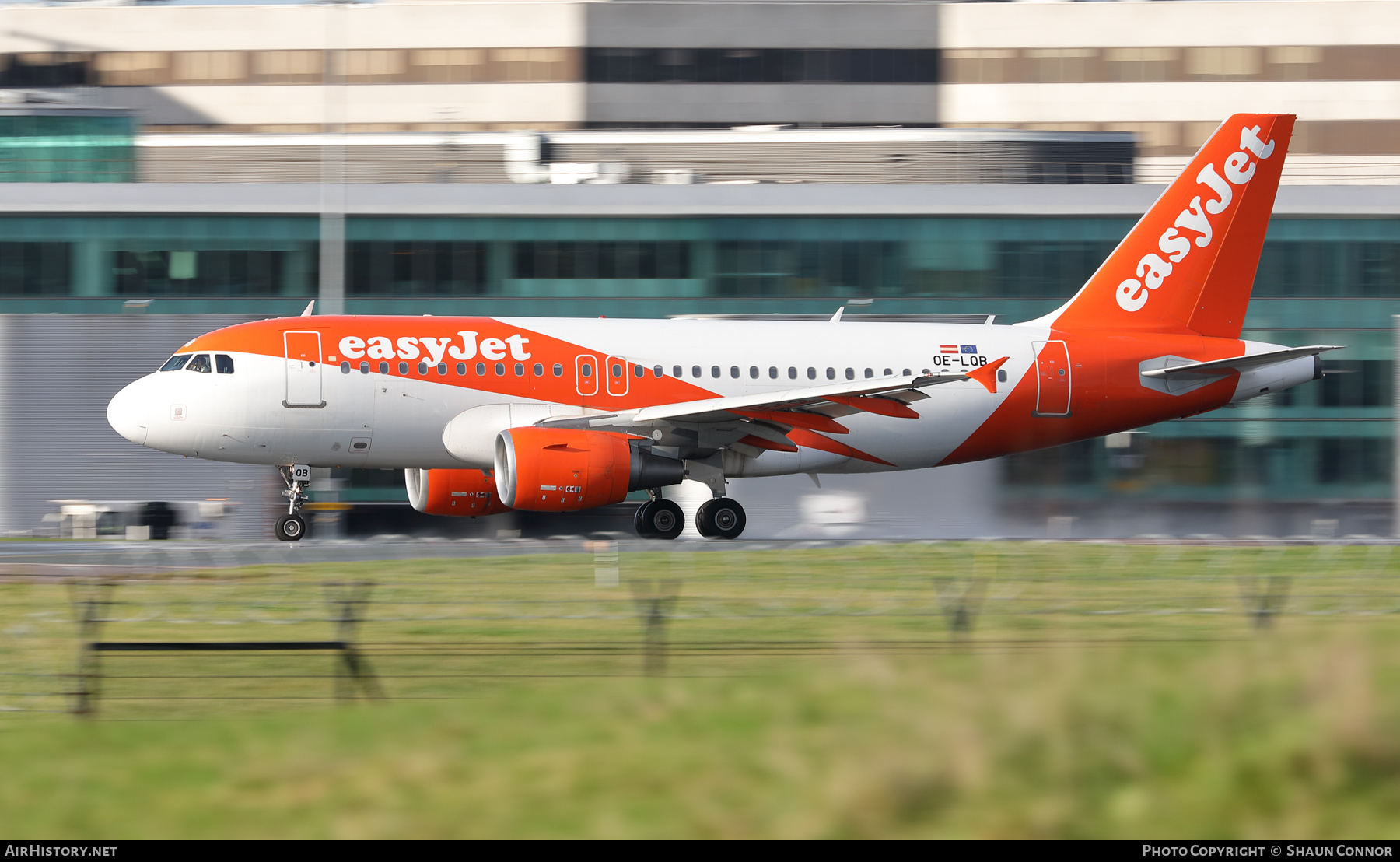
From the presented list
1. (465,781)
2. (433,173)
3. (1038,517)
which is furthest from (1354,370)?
(465,781)

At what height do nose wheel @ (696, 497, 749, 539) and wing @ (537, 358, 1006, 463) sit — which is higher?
wing @ (537, 358, 1006, 463)

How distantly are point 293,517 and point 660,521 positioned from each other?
6261mm

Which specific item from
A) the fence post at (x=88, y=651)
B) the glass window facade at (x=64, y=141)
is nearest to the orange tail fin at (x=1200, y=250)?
the fence post at (x=88, y=651)

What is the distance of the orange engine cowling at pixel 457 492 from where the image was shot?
1077 inches

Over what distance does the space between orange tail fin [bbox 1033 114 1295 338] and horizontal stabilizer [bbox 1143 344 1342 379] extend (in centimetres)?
109

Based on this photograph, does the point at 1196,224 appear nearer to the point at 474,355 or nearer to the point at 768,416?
the point at 768,416

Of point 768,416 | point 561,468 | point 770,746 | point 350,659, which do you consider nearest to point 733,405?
point 768,416

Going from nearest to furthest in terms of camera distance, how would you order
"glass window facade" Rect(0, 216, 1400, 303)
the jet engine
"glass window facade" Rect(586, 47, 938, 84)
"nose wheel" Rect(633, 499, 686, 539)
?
the jet engine → "nose wheel" Rect(633, 499, 686, 539) → "glass window facade" Rect(0, 216, 1400, 303) → "glass window facade" Rect(586, 47, 938, 84)

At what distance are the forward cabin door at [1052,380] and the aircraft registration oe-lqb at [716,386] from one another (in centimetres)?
3

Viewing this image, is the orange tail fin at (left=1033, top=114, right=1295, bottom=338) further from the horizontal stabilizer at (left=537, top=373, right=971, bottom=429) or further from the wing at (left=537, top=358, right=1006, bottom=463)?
the horizontal stabilizer at (left=537, top=373, right=971, bottom=429)

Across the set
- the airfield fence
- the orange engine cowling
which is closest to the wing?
the orange engine cowling

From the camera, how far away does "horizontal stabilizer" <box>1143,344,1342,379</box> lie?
27.7 m

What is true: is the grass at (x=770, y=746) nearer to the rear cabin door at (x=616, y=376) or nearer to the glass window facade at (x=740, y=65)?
the rear cabin door at (x=616, y=376)

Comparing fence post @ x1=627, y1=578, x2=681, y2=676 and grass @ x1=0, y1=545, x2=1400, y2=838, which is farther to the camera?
fence post @ x1=627, y1=578, x2=681, y2=676
